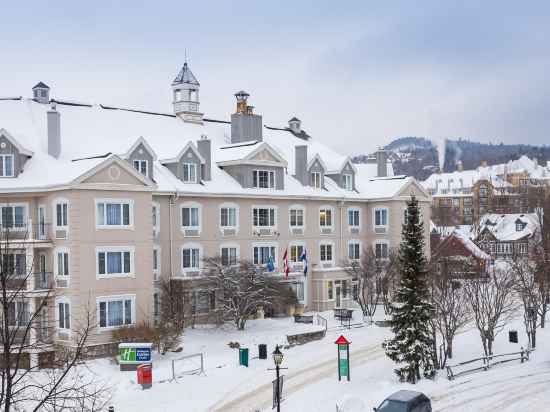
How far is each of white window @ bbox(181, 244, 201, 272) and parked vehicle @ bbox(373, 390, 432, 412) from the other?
2057cm

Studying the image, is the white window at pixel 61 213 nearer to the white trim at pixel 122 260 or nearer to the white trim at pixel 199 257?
the white trim at pixel 122 260

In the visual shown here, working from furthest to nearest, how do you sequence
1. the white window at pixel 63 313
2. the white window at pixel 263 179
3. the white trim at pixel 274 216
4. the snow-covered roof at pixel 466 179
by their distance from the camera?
1. the snow-covered roof at pixel 466 179
2. the white window at pixel 263 179
3. the white trim at pixel 274 216
4. the white window at pixel 63 313

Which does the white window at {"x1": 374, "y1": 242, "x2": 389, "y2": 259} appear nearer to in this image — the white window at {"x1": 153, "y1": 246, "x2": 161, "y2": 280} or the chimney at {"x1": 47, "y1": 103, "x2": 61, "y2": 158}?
the white window at {"x1": 153, "y1": 246, "x2": 161, "y2": 280}

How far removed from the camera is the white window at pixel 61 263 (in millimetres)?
34188

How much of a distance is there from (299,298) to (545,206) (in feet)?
196

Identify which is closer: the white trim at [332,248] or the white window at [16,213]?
the white window at [16,213]

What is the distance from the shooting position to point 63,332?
33.9 meters

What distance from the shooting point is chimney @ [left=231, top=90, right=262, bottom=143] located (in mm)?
49156

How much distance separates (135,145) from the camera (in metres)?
38.5

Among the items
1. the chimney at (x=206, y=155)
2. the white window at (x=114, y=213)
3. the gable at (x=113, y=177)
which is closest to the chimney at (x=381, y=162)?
the chimney at (x=206, y=155)

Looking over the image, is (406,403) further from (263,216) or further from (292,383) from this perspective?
(263,216)

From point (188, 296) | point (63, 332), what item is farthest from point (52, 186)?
point (188, 296)

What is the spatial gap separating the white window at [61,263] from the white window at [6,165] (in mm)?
5185

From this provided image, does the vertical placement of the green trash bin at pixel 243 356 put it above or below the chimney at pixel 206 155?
below
